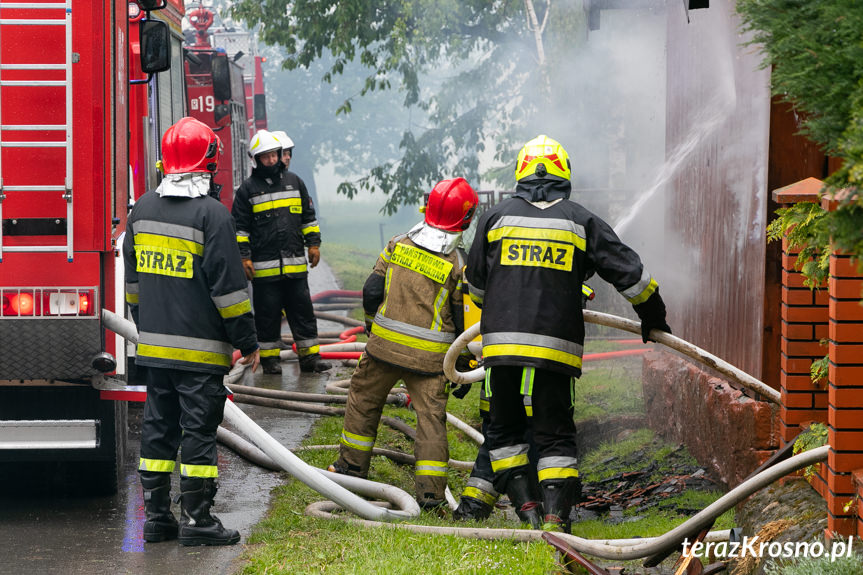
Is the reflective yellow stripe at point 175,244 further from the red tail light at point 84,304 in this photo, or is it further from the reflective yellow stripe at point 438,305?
the reflective yellow stripe at point 438,305

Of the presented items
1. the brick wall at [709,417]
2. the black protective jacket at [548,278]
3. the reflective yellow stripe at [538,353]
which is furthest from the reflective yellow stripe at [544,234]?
the brick wall at [709,417]

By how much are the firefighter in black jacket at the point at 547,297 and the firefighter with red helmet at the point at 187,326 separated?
118cm

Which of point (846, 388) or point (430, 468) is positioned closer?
point (846, 388)

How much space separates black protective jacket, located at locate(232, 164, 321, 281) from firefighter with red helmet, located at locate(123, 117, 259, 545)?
346 cm

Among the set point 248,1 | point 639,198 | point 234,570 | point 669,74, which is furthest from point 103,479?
point 248,1

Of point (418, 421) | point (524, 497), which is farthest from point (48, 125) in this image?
point (524, 497)

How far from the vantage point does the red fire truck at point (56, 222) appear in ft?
16.4

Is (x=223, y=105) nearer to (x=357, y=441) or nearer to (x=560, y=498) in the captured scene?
(x=357, y=441)

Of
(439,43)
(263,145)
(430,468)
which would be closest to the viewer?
(430,468)

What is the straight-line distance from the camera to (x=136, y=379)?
19.0 feet

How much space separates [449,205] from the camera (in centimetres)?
552

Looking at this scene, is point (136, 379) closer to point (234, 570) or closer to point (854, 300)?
point (234, 570)

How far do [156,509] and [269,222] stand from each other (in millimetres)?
3851

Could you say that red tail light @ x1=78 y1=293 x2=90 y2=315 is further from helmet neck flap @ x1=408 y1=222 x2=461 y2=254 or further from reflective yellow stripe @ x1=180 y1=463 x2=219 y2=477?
helmet neck flap @ x1=408 y1=222 x2=461 y2=254
